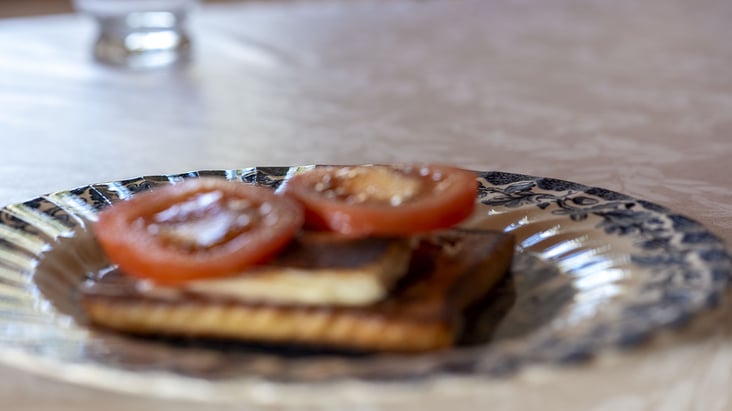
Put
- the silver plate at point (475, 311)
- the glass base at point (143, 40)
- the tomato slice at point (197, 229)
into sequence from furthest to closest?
1. the glass base at point (143, 40)
2. the tomato slice at point (197, 229)
3. the silver plate at point (475, 311)

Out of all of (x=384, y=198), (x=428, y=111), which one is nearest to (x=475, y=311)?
(x=384, y=198)

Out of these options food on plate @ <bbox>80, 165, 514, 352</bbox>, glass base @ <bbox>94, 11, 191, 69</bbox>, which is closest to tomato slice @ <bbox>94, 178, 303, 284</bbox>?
food on plate @ <bbox>80, 165, 514, 352</bbox>

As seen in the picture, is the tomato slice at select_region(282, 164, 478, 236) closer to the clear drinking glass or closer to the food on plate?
the food on plate

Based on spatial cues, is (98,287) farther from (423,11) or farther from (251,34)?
(423,11)

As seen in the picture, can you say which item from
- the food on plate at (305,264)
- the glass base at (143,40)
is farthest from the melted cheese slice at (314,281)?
the glass base at (143,40)

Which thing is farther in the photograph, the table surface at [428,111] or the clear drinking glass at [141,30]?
the clear drinking glass at [141,30]

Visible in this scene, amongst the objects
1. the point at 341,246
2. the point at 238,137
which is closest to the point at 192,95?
the point at 238,137

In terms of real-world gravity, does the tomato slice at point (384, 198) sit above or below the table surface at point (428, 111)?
above

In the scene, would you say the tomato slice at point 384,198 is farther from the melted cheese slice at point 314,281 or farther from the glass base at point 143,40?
the glass base at point 143,40

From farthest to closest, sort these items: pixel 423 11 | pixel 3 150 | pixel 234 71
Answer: pixel 423 11 < pixel 234 71 < pixel 3 150
